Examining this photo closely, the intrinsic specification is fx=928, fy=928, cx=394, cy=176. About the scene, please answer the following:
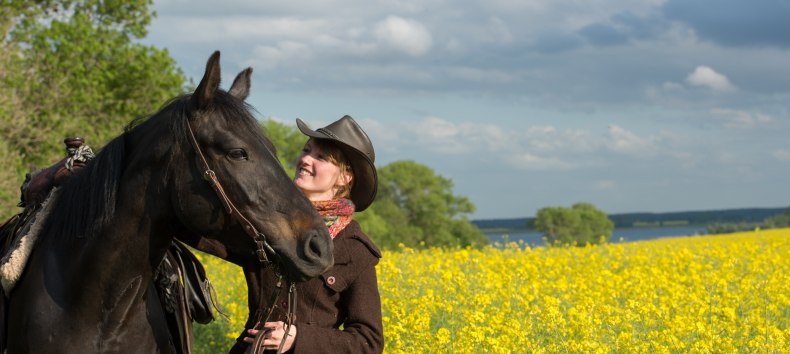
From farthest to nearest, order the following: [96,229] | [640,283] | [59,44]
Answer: [59,44] → [640,283] → [96,229]

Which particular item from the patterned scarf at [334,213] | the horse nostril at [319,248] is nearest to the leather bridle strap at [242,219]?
the horse nostril at [319,248]

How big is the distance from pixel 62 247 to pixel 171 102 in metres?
0.66

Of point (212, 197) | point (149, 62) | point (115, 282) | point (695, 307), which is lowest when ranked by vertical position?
point (695, 307)

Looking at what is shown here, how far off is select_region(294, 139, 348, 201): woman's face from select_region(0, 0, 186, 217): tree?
20859mm

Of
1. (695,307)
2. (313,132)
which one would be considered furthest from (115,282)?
(695,307)

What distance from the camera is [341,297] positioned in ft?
11.8

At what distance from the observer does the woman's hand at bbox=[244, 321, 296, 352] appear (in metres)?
3.35

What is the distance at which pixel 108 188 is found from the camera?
126 inches

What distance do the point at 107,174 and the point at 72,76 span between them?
83.8 ft

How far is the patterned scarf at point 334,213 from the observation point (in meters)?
3.52

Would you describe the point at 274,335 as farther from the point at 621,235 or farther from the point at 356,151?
the point at 621,235

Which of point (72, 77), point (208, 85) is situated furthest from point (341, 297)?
point (72, 77)

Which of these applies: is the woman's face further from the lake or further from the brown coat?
the lake

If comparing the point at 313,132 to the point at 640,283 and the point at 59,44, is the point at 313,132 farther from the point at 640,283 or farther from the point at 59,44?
the point at 59,44
